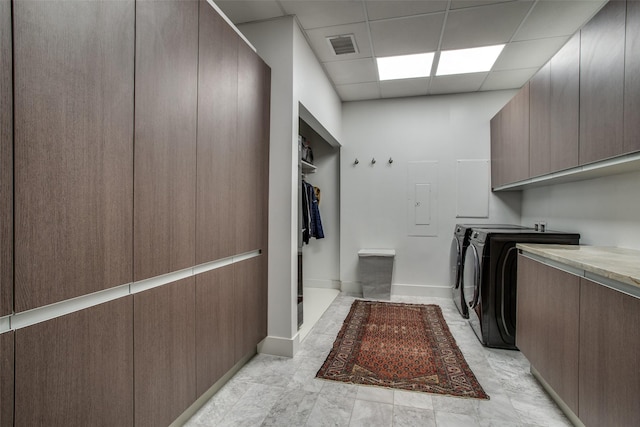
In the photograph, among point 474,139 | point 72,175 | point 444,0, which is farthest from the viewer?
point 474,139

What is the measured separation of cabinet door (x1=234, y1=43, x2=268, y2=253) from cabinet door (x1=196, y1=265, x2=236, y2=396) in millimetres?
277

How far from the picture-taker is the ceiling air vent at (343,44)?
275 cm

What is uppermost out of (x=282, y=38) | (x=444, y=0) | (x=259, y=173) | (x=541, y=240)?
(x=444, y=0)

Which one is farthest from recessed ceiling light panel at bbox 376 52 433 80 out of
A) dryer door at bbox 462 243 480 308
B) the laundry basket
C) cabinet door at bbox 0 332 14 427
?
cabinet door at bbox 0 332 14 427

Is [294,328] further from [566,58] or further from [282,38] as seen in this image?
[566,58]

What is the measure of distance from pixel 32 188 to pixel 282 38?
6.88 feet

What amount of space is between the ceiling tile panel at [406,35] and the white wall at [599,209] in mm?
1758

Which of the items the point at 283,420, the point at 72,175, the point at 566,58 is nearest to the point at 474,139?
the point at 566,58

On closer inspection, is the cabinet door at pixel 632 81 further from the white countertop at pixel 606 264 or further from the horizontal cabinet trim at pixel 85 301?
the horizontal cabinet trim at pixel 85 301

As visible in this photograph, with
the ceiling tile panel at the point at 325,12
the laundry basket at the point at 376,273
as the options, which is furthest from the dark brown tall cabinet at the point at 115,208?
the laundry basket at the point at 376,273

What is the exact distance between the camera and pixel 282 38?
2434 millimetres

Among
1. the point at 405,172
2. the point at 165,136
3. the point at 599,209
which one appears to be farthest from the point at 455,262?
the point at 165,136

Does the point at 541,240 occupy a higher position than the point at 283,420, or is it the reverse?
the point at 541,240

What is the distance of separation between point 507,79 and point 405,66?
4.22ft
